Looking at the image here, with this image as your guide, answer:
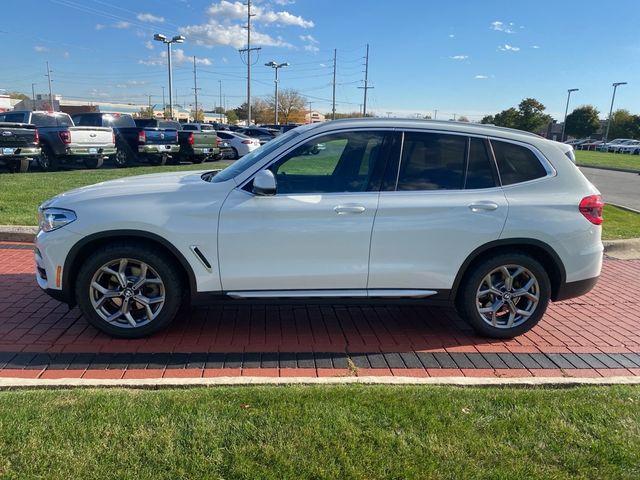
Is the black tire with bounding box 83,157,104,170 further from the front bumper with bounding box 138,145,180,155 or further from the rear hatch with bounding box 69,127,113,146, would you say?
the front bumper with bounding box 138,145,180,155

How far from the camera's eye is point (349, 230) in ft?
13.0

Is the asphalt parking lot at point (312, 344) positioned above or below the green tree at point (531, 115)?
below

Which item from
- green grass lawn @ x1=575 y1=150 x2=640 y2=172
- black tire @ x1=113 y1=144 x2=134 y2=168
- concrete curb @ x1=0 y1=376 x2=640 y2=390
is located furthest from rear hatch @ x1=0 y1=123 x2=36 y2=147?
green grass lawn @ x1=575 y1=150 x2=640 y2=172

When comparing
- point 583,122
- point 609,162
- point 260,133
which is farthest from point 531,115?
point 260,133

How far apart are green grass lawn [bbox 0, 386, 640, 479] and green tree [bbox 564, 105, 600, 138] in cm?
8414

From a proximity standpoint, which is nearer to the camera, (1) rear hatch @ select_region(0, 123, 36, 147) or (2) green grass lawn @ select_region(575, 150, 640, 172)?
(1) rear hatch @ select_region(0, 123, 36, 147)

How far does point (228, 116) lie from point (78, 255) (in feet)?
376

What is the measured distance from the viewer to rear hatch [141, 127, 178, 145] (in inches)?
696

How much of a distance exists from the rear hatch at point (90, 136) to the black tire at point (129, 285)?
12757 mm

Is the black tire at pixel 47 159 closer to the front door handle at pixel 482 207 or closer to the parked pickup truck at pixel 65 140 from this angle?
the parked pickup truck at pixel 65 140

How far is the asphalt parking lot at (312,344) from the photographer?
3744 mm

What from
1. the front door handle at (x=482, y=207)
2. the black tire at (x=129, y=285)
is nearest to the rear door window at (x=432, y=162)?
Answer: the front door handle at (x=482, y=207)

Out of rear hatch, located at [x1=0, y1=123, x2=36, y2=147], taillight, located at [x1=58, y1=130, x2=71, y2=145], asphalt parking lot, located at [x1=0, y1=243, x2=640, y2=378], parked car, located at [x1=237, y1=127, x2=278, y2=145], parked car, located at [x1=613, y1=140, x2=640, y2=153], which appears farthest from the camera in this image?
parked car, located at [x1=613, y1=140, x2=640, y2=153]

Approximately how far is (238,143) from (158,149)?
5.60 metres
